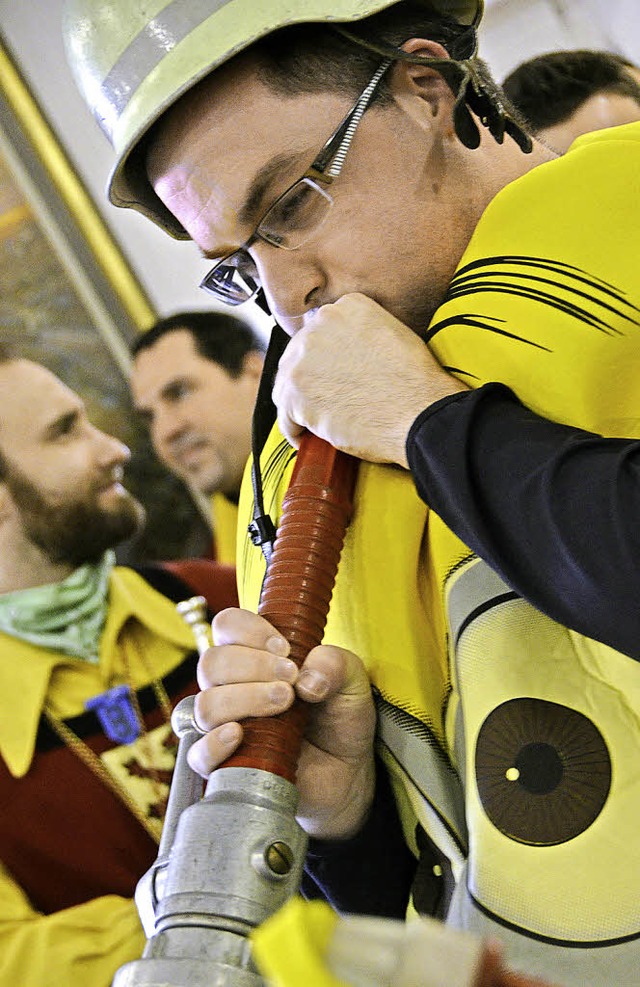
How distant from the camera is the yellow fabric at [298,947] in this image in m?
0.47

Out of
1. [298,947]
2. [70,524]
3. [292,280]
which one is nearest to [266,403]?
[292,280]

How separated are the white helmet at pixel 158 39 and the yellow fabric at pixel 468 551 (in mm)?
277

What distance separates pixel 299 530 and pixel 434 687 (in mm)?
168

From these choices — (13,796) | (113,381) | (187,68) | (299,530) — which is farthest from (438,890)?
(113,381)

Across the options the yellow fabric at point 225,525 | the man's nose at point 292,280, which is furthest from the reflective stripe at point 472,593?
the yellow fabric at point 225,525

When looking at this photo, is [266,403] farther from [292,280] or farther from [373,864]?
[373,864]

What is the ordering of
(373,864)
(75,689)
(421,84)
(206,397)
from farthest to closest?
1. (206,397)
2. (75,689)
3. (421,84)
4. (373,864)

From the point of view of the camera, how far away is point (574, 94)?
199 cm

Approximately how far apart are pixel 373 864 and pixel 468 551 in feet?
1.07

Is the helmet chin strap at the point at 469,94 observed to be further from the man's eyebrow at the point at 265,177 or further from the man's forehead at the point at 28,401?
the man's forehead at the point at 28,401

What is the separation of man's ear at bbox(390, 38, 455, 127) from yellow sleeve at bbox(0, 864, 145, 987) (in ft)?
4.25

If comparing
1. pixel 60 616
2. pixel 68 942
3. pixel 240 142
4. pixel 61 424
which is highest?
pixel 240 142

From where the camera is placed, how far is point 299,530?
3.12 feet

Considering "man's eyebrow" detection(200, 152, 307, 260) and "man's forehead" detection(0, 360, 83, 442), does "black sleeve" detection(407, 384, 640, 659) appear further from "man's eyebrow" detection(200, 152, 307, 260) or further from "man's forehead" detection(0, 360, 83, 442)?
"man's forehead" detection(0, 360, 83, 442)
